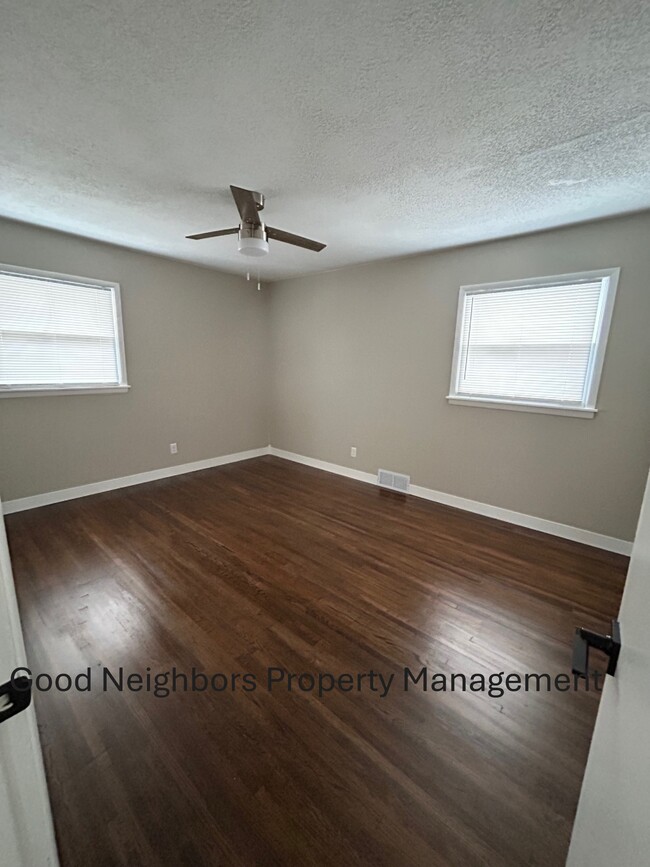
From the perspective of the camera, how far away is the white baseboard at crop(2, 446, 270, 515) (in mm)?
3116

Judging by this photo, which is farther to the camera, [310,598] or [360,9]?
[310,598]

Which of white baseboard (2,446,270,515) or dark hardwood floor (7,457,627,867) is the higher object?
white baseboard (2,446,270,515)

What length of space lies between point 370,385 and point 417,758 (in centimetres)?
324

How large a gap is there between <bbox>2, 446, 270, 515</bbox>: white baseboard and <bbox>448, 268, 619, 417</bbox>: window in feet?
9.92

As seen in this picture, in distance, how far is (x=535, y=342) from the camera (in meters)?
2.89

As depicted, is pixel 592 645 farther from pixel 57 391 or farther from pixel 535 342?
pixel 57 391

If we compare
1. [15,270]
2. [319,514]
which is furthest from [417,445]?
[15,270]

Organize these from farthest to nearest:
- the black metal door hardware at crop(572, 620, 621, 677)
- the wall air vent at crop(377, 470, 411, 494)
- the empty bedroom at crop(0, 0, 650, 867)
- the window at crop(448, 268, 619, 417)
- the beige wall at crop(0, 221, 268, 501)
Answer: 1. the wall air vent at crop(377, 470, 411, 494)
2. the beige wall at crop(0, 221, 268, 501)
3. the window at crop(448, 268, 619, 417)
4. the empty bedroom at crop(0, 0, 650, 867)
5. the black metal door hardware at crop(572, 620, 621, 677)

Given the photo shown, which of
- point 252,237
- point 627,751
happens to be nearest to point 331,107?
point 252,237

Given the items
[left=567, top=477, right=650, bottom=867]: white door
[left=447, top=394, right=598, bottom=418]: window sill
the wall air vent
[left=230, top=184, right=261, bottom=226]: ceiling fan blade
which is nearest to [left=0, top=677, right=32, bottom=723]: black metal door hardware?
[left=567, top=477, right=650, bottom=867]: white door

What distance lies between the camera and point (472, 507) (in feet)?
11.0

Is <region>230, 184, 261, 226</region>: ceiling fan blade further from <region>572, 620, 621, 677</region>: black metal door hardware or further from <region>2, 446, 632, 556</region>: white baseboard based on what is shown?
<region>2, 446, 632, 556</region>: white baseboard

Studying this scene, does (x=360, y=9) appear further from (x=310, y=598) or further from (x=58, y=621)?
(x=58, y=621)

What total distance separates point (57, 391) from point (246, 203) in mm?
2564
